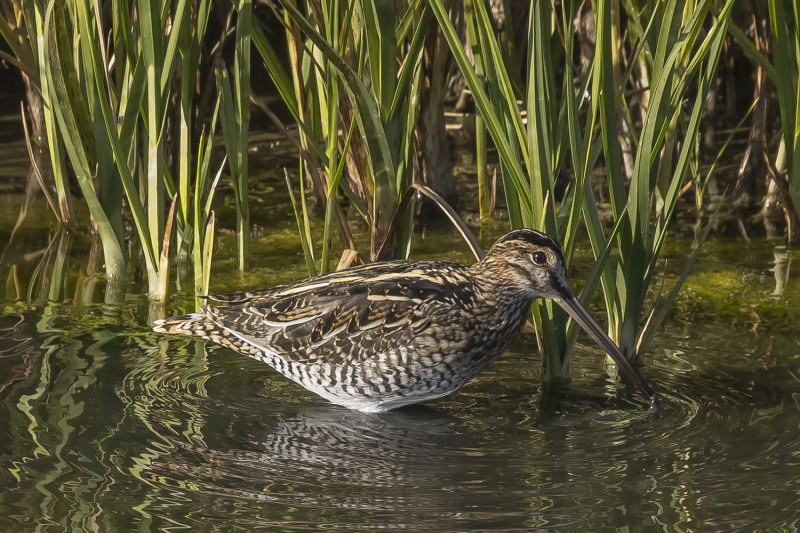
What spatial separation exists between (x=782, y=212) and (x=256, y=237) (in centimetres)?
308

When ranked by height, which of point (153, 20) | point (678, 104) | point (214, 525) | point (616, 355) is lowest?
point (214, 525)

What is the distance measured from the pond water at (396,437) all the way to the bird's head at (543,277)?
0.24m

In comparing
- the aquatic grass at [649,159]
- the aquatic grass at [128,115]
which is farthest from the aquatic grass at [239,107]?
the aquatic grass at [649,159]

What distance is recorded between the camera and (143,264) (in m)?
6.54

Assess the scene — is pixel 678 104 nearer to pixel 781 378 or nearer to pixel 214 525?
pixel 781 378

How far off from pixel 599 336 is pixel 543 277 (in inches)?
12.5

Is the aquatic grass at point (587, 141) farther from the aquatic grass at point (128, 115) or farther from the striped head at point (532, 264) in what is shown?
the aquatic grass at point (128, 115)

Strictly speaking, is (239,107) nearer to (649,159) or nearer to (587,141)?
(587,141)

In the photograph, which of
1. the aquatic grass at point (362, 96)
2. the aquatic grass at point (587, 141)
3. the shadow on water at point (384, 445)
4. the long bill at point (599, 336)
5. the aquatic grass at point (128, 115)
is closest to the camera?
the shadow on water at point (384, 445)

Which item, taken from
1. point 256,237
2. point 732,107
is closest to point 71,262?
point 256,237

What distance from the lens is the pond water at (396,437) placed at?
3.91 meters

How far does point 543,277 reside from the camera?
4754 millimetres

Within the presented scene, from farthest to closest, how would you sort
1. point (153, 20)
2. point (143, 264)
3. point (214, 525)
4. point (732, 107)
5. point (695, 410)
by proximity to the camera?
point (732, 107), point (143, 264), point (153, 20), point (695, 410), point (214, 525)

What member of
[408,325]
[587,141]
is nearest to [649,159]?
[587,141]
